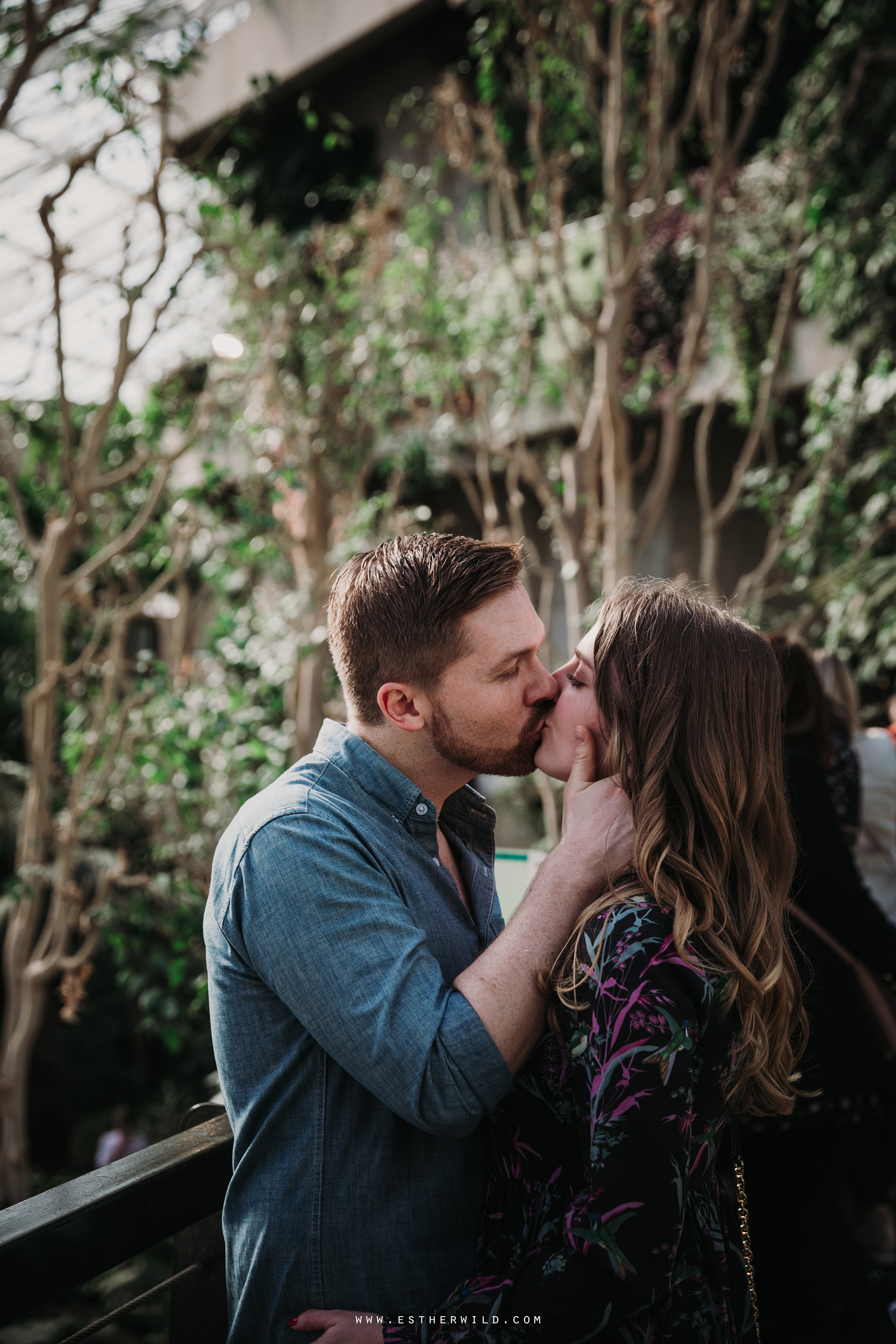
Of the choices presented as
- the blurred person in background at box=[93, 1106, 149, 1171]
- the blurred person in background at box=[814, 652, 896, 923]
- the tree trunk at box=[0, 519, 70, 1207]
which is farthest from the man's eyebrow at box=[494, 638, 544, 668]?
the blurred person in background at box=[93, 1106, 149, 1171]

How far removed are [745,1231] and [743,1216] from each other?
0.06ft

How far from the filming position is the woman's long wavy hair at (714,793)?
1328mm

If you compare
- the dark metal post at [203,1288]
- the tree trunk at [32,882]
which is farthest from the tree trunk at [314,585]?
the dark metal post at [203,1288]

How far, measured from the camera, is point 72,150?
8680mm

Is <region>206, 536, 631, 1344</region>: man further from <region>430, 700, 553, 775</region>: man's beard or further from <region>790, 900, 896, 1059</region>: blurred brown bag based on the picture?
<region>790, 900, 896, 1059</region>: blurred brown bag

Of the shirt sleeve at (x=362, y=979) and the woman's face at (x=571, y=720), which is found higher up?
the woman's face at (x=571, y=720)

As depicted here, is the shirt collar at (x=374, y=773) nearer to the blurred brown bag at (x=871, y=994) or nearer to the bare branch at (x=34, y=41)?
the blurred brown bag at (x=871, y=994)

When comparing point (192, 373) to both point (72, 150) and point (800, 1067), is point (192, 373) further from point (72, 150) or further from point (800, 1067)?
point (800, 1067)

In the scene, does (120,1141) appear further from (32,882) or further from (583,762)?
(583,762)

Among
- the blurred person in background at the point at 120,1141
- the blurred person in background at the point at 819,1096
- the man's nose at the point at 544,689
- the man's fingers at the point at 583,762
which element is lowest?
the blurred person in background at the point at 120,1141

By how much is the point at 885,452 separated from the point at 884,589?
31.5 inches

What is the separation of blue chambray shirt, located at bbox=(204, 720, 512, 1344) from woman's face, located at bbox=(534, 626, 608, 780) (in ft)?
0.91

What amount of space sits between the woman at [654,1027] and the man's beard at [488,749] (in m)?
0.03

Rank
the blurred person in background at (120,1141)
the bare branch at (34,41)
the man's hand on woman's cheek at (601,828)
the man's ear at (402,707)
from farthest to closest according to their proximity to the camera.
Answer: the blurred person in background at (120,1141) → the bare branch at (34,41) → the man's ear at (402,707) → the man's hand on woman's cheek at (601,828)
